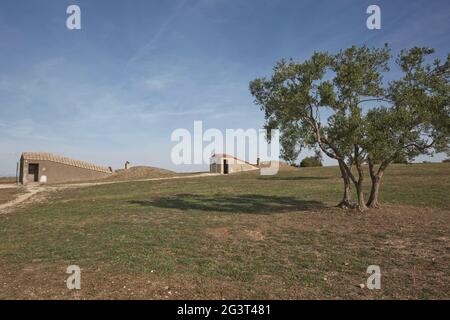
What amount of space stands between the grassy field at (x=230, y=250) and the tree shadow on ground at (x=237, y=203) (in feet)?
0.63

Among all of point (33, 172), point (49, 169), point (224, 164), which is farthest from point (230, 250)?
point (224, 164)

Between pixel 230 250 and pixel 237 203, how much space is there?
1213cm

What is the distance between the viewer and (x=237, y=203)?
24344 mm

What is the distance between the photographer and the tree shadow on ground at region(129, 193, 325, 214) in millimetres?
21453

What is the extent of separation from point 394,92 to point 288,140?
21.5 feet

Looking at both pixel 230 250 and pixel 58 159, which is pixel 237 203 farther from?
pixel 58 159

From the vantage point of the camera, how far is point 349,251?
470 inches

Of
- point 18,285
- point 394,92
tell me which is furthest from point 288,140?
point 18,285

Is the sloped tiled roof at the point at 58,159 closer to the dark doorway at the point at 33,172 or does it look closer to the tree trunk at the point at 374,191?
the dark doorway at the point at 33,172

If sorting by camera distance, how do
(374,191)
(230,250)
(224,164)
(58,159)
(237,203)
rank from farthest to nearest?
1. (224,164)
2. (58,159)
3. (237,203)
4. (374,191)
5. (230,250)

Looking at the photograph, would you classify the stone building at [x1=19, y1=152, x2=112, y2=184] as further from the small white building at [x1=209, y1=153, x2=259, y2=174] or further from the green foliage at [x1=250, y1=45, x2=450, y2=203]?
the green foliage at [x1=250, y1=45, x2=450, y2=203]

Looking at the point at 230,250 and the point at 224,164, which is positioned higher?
the point at 224,164

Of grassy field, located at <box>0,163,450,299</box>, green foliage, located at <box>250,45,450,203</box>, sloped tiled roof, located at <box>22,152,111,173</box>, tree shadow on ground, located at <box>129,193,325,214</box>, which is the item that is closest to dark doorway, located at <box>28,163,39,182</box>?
sloped tiled roof, located at <box>22,152,111,173</box>

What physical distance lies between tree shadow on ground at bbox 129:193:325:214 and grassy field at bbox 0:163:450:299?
0.19 meters
